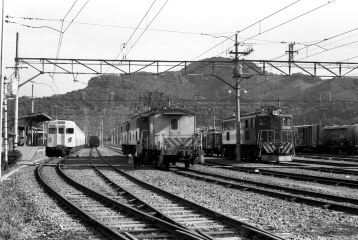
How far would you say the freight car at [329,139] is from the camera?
49.6 meters

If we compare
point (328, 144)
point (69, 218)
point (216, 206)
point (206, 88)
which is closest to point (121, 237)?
point (69, 218)

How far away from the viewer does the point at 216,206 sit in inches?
489

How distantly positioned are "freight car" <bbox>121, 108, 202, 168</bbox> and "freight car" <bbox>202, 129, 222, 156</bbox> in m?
16.7

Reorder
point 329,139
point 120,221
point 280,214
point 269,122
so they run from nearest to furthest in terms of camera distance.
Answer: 1. point 120,221
2. point 280,214
3. point 269,122
4. point 329,139

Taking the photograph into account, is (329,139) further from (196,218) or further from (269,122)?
(196,218)

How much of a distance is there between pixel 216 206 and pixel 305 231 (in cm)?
360

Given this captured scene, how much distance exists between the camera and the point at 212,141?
48656 millimetres

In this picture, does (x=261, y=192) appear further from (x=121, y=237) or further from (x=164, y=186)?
(x=121, y=237)

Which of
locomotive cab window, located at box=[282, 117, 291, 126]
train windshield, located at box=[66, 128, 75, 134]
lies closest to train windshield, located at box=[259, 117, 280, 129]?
locomotive cab window, located at box=[282, 117, 291, 126]

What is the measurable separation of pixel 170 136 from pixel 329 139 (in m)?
31.2

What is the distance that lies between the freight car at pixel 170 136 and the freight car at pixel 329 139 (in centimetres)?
2460

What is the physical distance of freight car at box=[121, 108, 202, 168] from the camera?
26.5m

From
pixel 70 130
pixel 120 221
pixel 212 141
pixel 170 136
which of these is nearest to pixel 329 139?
pixel 212 141

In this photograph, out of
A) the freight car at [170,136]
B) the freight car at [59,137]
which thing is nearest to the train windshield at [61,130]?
the freight car at [59,137]
